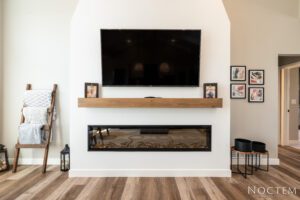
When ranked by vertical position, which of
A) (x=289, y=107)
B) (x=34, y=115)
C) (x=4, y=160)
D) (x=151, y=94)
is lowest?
(x=4, y=160)

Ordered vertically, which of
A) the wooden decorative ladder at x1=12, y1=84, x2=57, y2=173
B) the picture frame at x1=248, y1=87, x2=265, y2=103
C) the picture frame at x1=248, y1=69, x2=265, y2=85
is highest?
the picture frame at x1=248, y1=69, x2=265, y2=85

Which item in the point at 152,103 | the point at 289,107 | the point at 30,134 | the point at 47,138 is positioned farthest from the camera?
the point at 289,107

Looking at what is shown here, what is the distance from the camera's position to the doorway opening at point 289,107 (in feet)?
15.5

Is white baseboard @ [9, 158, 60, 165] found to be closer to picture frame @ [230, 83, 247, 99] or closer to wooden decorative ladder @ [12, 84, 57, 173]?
wooden decorative ladder @ [12, 84, 57, 173]

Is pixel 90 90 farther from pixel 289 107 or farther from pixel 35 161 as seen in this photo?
pixel 289 107

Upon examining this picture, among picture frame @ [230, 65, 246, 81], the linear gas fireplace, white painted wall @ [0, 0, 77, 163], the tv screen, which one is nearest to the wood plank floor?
the linear gas fireplace

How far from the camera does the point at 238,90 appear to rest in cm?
339

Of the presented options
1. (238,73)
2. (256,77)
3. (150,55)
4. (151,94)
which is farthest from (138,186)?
(256,77)

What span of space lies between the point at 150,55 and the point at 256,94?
2.06m

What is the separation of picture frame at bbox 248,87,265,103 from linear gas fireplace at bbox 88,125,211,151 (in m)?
1.18

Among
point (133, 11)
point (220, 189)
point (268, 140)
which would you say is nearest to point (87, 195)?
point (220, 189)

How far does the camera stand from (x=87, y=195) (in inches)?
90.6

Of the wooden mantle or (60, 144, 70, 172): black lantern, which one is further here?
(60, 144, 70, 172): black lantern

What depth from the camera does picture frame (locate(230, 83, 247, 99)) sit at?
3.39 m
